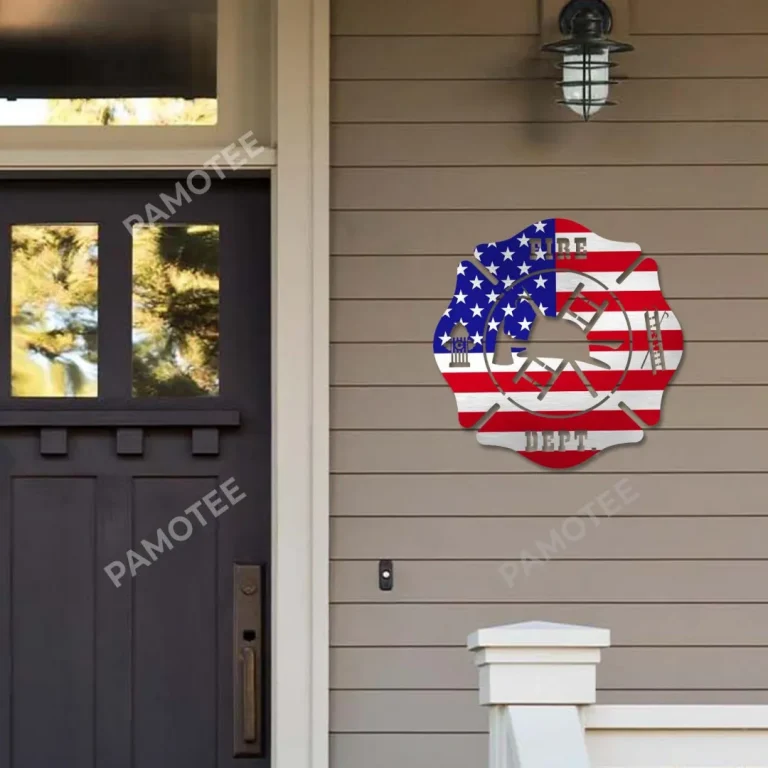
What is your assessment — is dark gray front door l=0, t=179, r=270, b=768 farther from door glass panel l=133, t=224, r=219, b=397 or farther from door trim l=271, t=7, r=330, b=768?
door trim l=271, t=7, r=330, b=768

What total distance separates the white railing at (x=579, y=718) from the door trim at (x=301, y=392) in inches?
46.1

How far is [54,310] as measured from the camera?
149 inches

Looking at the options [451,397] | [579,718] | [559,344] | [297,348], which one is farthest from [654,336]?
[579,718]

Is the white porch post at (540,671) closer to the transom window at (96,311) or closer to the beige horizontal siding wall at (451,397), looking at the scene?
the beige horizontal siding wall at (451,397)

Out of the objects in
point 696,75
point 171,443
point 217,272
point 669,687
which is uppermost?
point 696,75

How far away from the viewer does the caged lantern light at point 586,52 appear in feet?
11.6

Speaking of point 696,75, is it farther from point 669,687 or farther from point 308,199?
point 669,687

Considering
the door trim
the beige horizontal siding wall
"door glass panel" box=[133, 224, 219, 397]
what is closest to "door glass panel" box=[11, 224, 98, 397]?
"door glass panel" box=[133, 224, 219, 397]

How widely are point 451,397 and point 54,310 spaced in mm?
1068

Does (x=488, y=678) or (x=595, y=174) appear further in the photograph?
(x=595, y=174)

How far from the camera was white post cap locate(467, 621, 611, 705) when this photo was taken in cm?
239

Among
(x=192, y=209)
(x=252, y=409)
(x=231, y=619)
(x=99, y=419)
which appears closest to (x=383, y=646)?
(x=231, y=619)

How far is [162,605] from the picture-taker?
377 centimetres

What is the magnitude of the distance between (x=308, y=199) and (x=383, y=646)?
1146 mm
